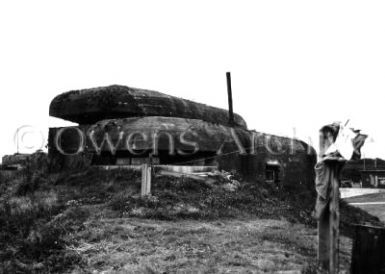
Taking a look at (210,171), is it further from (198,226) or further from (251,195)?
(198,226)

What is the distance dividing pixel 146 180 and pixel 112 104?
13.2 ft

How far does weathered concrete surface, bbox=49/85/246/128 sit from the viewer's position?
43.5 ft

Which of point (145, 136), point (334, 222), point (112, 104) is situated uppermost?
point (112, 104)

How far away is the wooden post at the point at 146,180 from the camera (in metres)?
9.96

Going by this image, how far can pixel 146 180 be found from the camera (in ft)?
32.9

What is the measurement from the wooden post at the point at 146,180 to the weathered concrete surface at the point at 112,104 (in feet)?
12.2

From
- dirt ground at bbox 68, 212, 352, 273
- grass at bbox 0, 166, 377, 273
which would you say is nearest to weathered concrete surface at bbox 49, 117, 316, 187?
grass at bbox 0, 166, 377, 273

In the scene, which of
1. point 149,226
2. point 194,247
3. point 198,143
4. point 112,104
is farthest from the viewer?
point 112,104

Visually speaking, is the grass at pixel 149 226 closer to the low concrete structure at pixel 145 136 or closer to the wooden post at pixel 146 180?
the wooden post at pixel 146 180

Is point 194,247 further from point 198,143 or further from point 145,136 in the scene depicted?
point 198,143

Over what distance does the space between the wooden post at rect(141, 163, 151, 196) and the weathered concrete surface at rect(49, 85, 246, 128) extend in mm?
3715

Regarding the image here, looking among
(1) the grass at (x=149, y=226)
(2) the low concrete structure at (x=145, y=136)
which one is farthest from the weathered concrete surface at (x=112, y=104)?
(1) the grass at (x=149, y=226)

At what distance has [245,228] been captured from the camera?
8.56m

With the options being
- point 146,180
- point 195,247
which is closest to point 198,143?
point 146,180
